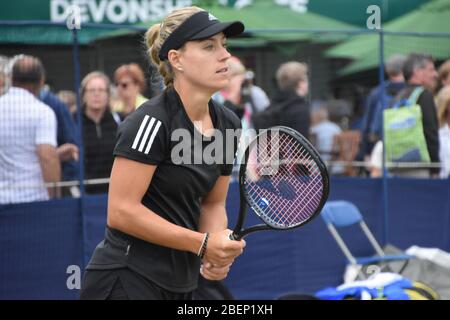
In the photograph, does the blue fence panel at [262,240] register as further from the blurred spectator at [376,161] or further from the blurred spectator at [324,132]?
the blurred spectator at [324,132]

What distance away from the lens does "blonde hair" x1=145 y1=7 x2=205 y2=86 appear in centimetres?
391

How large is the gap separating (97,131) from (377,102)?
2.73 metres

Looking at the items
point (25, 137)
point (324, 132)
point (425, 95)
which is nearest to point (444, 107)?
point (425, 95)

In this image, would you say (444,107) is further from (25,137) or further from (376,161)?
(25,137)

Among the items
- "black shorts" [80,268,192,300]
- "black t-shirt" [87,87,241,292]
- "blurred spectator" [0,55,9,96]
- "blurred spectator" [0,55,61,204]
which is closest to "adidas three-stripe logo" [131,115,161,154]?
"black t-shirt" [87,87,241,292]

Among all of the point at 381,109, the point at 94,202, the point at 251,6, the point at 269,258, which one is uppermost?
the point at 251,6

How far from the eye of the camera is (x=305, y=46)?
9719 millimetres

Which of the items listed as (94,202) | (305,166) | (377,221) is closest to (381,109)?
(377,221)

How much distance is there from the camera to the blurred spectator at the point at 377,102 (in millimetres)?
8445

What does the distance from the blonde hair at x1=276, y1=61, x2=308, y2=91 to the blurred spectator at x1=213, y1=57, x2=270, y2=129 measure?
276mm

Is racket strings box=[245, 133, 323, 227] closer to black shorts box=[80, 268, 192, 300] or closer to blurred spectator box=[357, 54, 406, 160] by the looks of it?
black shorts box=[80, 268, 192, 300]

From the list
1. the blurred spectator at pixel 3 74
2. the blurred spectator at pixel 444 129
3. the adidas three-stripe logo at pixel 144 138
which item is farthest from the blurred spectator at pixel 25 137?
the blurred spectator at pixel 444 129
